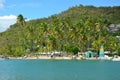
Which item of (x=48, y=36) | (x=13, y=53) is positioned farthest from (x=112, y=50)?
(x=13, y=53)

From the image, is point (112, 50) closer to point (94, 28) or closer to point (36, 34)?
point (94, 28)

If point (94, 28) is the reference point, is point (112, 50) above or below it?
below

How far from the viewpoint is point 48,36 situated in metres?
165

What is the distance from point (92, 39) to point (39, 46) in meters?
32.1

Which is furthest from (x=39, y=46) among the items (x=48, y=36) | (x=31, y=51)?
(x=48, y=36)

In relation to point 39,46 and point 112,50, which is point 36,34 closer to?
point 39,46

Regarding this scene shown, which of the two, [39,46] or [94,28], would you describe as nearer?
[94,28]

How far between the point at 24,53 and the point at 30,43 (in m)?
8.97

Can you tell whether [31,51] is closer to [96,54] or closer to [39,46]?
[39,46]

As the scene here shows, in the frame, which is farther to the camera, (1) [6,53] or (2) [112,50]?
(1) [6,53]

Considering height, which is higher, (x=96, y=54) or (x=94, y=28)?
(x=94, y=28)

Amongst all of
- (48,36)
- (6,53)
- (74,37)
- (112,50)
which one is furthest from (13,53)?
(112,50)

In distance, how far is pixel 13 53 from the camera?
185 meters

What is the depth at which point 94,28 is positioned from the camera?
161 meters
